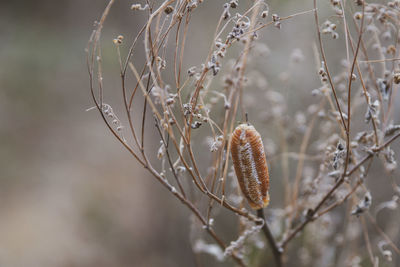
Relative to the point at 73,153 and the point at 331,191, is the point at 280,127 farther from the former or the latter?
the point at 73,153

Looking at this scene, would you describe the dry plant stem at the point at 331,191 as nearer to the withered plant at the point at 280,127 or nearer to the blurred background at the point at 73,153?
the withered plant at the point at 280,127

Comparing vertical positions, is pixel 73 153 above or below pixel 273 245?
below

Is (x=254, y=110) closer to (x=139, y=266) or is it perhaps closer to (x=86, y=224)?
(x=139, y=266)

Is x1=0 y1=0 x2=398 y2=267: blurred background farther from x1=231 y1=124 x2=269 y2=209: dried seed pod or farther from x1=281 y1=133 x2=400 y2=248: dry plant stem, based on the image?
x1=231 y1=124 x2=269 y2=209: dried seed pod

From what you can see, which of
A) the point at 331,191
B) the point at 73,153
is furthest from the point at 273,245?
the point at 73,153

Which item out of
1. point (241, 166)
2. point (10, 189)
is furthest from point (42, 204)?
point (241, 166)

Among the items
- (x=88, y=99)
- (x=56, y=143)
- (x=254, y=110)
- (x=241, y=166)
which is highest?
(x=241, y=166)

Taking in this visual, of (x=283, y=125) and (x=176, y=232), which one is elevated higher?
(x=283, y=125)
